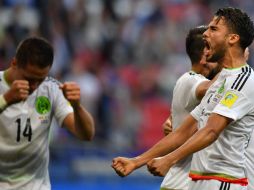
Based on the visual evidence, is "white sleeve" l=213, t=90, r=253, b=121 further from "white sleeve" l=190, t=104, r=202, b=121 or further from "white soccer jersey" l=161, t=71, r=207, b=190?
"white soccer jersey" l=161, t=71, r=207, b=190

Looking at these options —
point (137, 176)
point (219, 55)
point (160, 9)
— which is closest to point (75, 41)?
point (160, 9)

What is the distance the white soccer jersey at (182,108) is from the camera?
6146 mm

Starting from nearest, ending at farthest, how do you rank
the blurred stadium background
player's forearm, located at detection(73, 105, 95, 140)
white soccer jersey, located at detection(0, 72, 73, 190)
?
player's forearm, located at detection(73, 105, 95, 140) → white soccer jersey, located at detection(0, 72, 73, 190) → the blurred stadium background

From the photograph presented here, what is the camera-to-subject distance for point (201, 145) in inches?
205

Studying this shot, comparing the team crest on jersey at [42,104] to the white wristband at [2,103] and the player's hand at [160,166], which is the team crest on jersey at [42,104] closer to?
the white wristband at [2,103]

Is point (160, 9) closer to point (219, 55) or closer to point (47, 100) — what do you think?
point (47, 100)

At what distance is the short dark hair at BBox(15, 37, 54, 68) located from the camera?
21.0 ft

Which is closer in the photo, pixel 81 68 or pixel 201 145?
pixel 201 145

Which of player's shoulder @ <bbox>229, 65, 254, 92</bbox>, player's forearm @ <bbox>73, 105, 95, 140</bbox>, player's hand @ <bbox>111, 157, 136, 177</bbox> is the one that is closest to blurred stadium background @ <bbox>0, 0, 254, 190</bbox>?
player's forearm @ <bbox>73, 105, 95, 140</bbox>

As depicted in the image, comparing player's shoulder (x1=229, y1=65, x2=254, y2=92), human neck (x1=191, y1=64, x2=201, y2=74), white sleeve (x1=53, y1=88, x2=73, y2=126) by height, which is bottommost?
white sleeve (x1=53, y1=88, x2=73, y2=126)

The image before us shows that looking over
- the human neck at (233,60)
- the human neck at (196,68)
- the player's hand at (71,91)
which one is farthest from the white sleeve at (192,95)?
the player's hand at (71,91)

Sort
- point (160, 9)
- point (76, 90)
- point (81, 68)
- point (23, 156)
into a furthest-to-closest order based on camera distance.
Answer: point (160, 9) < point (81, 68) < point (23, 156) < point (76, 90)

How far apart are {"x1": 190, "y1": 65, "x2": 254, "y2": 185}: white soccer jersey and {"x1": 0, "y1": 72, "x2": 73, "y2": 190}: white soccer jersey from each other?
152 centimetres

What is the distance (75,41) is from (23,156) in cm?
774
